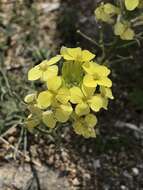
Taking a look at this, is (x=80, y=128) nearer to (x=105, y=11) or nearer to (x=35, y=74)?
(x=35, y=74)

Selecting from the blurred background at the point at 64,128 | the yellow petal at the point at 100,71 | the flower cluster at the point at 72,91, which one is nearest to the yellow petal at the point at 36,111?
the flower cluster at the point at 72,91

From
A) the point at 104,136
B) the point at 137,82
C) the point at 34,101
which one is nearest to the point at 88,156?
the point at 104,136

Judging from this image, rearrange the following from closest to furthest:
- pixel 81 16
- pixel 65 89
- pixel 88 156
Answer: pixel 65 89 < pixel 88 156 < pixel 81 16

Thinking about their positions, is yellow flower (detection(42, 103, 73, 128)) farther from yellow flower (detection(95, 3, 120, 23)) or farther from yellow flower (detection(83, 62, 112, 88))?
yellow flower (detection(95, 3, 120, 23))

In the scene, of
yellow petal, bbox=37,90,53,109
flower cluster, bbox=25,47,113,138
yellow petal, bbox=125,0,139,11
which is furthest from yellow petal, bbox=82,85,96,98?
yellow petal, bbox=125,0,139,11

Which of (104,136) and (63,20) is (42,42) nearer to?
(63,20)

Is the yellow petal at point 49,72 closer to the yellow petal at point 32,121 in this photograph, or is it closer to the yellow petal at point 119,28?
the yellow petal at point 32,121
